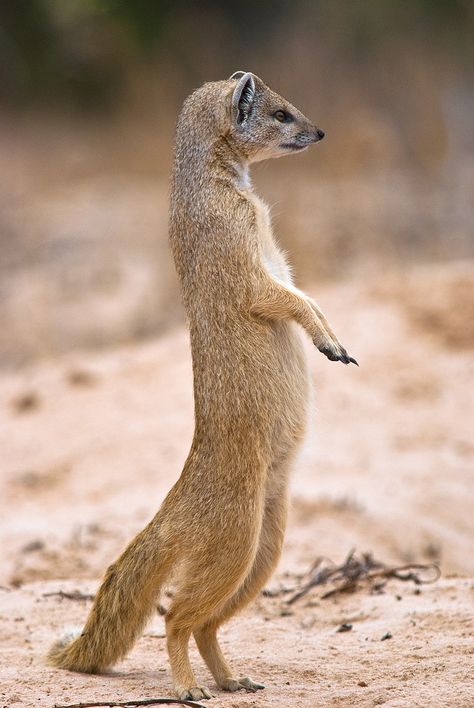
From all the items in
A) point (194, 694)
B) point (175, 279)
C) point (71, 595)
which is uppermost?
point (175, 279)

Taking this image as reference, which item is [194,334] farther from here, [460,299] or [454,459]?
[460,299]

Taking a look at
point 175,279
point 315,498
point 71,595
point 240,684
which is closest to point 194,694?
point 240,684

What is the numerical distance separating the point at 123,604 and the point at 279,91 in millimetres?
12470

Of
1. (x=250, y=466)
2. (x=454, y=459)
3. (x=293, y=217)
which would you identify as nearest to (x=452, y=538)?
(x=454, y=459)

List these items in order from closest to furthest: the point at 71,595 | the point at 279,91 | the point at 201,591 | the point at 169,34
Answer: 1. the point at 201,591
2. the point at 71,595
3. the point at 279,91
4. the point at 169,34

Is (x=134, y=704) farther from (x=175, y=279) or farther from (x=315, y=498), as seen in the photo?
(x=175, y=279)

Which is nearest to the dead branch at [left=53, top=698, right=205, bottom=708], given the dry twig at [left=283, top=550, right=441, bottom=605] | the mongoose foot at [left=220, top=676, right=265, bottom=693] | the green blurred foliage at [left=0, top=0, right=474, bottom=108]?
the mongoose foot at [left=220, top=676, right=265, bottom=693]

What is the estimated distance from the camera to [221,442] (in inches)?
156

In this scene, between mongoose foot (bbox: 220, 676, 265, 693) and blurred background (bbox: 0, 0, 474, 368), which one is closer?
mongoose foot (bbox: 220, 676, 265, 693)

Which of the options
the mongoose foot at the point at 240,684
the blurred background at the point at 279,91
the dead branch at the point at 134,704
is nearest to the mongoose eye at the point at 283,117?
the mongoose foot at the point at 240,684

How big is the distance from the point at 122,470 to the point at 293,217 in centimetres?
843

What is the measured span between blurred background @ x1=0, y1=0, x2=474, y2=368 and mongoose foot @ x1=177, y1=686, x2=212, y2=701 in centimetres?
1039

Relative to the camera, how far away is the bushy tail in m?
3.99

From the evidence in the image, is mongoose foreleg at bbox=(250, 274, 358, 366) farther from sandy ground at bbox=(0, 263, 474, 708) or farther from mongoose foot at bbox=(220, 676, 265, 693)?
mongoose foot at bbox=(220, 676, 265, 693)
